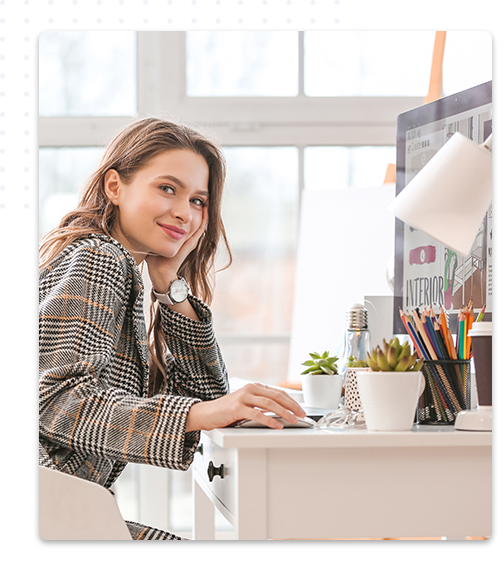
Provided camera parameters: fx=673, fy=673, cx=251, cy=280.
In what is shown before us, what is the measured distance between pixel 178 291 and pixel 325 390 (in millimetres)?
348

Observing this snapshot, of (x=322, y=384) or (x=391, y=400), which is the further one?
(x=322, y=384)

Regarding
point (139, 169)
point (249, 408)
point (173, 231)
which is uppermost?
point (139, 169)

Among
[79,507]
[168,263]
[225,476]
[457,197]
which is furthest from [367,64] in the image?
[79,507]

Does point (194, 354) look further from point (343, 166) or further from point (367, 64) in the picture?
point (367, 64)

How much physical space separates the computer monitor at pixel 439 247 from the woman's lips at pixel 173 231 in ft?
1.27

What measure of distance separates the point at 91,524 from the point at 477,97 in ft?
2.60

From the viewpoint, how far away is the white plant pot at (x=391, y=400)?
2.42 feet

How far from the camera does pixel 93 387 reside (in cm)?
86

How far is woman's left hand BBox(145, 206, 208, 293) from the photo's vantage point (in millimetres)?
1294

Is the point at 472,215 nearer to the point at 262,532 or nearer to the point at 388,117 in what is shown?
the point at 262,532

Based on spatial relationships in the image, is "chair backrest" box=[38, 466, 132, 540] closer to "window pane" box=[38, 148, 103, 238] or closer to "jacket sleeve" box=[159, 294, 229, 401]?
"jacket sleeve" box=[159, 294, 229, 401]

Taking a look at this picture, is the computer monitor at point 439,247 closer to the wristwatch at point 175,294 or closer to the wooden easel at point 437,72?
the wristwatch at point 175,294
